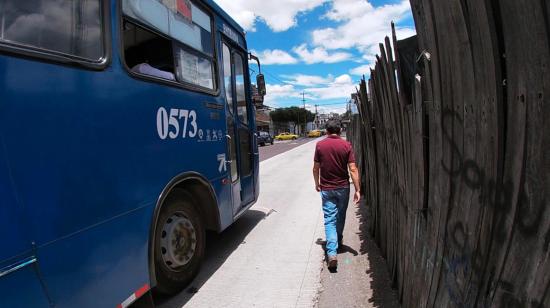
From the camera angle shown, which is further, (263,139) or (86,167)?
(263,139)

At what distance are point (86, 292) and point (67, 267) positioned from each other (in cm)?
27

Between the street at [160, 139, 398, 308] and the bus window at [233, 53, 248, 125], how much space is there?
1.86m

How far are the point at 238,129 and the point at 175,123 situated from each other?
1920 mm

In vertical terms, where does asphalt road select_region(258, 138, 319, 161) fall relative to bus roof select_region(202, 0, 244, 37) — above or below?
below

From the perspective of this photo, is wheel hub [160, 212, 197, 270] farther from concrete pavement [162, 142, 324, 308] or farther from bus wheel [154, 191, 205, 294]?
concrete pavement [162, 142, 324, 308]

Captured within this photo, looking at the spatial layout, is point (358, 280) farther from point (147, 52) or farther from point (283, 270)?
point (147, 52)

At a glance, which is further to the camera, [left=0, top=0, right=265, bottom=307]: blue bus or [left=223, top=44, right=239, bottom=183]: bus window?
[left=223, top=44, right=239, bottom=183]: bus window

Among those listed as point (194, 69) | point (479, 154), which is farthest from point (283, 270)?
point (479, 154)

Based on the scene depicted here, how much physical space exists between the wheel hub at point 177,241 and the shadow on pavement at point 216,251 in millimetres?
317

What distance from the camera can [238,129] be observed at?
5602mm

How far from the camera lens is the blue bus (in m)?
2.06

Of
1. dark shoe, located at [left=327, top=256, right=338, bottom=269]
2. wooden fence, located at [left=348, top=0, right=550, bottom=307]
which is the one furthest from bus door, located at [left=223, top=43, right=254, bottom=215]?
wooden fence, located at [left=348, top=0, right=550, bottom=307]

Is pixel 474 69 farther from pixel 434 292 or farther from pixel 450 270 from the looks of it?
pixel 434 292

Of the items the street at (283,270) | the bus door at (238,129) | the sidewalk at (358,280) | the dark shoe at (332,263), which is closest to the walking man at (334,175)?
the dark shoe at (332,263)
